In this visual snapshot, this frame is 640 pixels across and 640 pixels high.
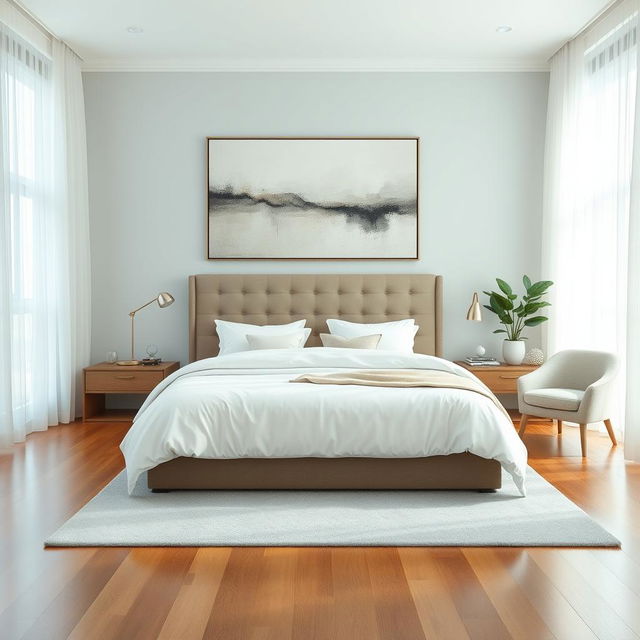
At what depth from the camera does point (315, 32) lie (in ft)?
16.7

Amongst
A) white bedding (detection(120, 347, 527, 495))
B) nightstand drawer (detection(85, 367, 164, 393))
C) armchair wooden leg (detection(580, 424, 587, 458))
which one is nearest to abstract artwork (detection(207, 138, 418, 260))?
nightstand drawer (detection(85, 367, 164, 393))

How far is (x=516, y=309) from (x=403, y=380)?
2.16 m

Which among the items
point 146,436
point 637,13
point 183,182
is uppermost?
point 637,13

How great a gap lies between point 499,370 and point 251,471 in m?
2.63

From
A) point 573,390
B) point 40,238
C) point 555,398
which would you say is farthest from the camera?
point 40,238

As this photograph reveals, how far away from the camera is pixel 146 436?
337cm

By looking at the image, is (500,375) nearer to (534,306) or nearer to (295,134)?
(534,306)

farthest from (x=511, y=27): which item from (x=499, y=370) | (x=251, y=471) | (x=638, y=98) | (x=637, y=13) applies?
(x=251, y=471)

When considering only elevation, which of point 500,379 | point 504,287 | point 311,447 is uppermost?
point 504,287

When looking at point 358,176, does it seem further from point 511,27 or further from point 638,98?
point 638,98

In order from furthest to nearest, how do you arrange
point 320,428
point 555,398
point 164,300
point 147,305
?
point 147,305 < point 164,300 < point 555,398 < point 320,428

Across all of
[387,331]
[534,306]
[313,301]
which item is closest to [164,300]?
[313,301]

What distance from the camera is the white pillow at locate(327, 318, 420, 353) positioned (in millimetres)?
5312

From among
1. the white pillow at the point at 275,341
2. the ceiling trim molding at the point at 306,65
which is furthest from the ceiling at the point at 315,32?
the white pillow at the point at 275,341
